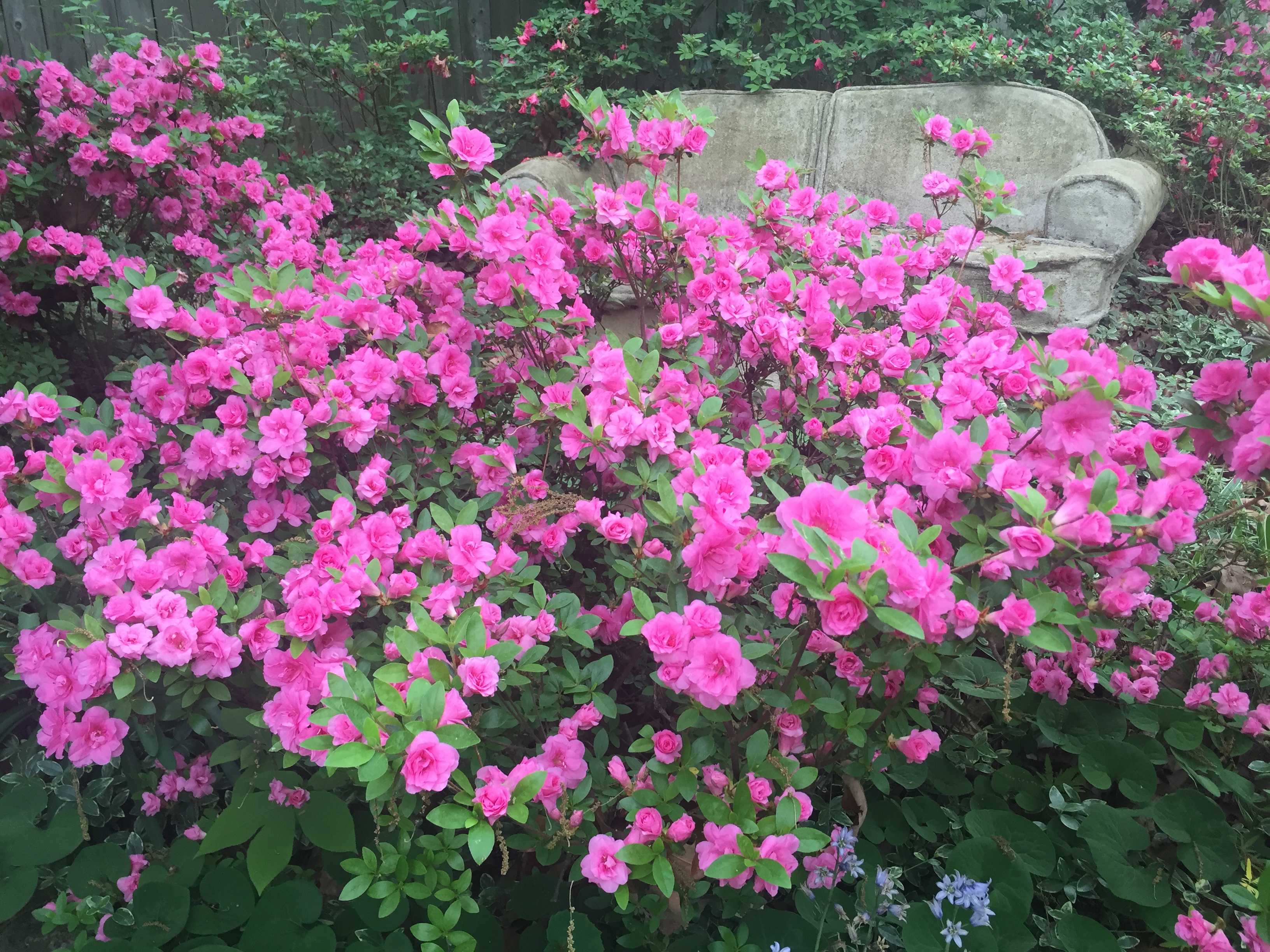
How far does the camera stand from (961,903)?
1041 millimetres

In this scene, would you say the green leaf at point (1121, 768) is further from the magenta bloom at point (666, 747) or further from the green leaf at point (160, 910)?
the green leaf at point (160, 910)

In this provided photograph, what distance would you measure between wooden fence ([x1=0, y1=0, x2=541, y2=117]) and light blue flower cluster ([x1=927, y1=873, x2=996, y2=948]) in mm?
2939

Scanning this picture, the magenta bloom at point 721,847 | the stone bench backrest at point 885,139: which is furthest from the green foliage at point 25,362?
the stone bench backrest at point 885,139

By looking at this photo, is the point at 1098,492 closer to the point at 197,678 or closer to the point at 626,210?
the point at 626,210

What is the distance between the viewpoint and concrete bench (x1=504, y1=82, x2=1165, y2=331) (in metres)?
3.61

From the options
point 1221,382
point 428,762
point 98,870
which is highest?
point 1221,382

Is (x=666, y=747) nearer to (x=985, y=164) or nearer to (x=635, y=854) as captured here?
(x=635, y=854)

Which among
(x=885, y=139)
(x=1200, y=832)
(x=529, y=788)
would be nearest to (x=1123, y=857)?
(x=1200, y=832)

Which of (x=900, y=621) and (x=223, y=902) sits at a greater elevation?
(x=900, y=621)

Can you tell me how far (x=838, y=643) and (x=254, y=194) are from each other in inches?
92.1

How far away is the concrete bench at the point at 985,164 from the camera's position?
3.61 m

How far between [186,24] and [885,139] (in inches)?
150

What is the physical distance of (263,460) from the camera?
131cm

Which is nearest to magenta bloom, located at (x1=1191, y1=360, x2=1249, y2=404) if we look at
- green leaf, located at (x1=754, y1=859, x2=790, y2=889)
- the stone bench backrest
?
green leaf, located at (x1=754, y1=859, x2=790, y2=889)
